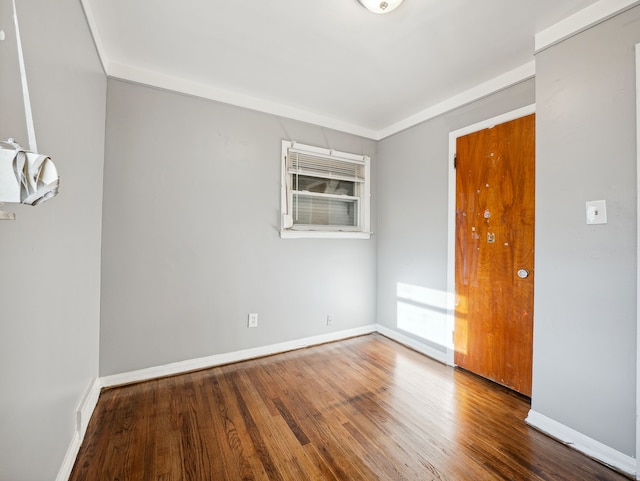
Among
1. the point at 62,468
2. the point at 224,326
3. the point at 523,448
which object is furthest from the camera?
the point at 224,326

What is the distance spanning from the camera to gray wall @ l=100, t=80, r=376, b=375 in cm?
219

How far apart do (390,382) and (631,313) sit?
1568mm

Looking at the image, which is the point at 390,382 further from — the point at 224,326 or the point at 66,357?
the point at 66,357

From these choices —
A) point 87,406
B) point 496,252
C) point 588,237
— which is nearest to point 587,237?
point 588,237

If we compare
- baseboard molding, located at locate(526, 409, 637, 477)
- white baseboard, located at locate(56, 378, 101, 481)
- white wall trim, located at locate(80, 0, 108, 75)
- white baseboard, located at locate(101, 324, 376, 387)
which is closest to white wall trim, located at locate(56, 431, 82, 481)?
white baseboard, located at locate(56, 378, 101, 481)

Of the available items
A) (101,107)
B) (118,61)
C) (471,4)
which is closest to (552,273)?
(471,4)

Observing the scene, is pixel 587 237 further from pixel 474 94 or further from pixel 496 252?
pixel 474 94

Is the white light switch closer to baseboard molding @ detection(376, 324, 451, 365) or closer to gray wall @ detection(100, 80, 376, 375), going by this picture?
baseboard molding @ detection(376, 324, 451, 365)

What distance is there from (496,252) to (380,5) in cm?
194

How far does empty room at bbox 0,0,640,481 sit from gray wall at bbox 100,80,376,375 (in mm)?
19

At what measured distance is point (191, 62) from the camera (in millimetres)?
2164

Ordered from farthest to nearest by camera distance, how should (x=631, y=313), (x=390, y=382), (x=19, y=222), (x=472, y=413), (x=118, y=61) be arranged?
(x=390, y=382), (x=118, y=61), (x=472, y=413), (x=631, y=313), (x=19, y=222)

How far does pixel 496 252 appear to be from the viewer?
2318 mm

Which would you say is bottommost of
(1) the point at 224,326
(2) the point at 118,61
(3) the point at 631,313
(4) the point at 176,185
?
(1) the point at 224,326
